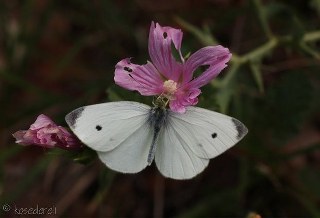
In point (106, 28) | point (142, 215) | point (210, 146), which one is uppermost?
point (210, 146)

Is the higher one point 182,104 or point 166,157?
point 182,104

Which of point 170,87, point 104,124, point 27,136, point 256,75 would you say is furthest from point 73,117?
point 256,75

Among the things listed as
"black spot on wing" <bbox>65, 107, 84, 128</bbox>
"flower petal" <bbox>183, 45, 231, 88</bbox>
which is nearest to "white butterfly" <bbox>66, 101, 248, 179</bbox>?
"black spot on wing" <bbox>65, 107, 84, 128</bbox>

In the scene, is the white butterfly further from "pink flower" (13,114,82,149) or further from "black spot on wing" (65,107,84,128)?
"pink flower" (13,114,82,149)

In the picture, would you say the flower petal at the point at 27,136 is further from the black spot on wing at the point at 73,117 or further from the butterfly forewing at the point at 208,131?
the butterfly forewing at the point at 208,131

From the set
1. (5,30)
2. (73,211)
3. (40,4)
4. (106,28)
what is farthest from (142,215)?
(40,4)

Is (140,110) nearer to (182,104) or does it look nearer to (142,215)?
(182,104)
